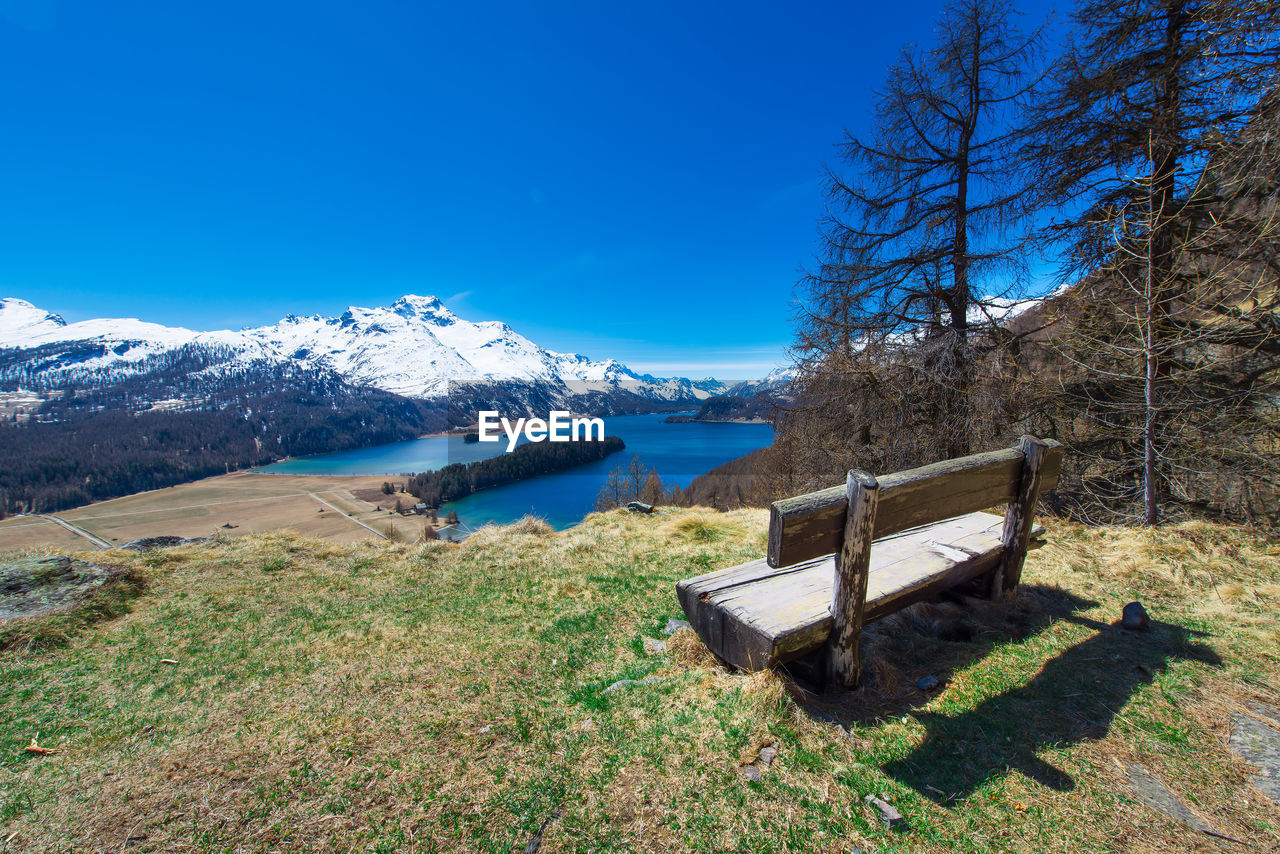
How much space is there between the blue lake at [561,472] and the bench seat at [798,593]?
31798 millimetres

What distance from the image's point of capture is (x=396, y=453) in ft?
539

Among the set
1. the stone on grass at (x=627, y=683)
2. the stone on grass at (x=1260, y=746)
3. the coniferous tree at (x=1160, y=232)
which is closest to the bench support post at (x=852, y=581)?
the stone on grass at (x=627, y=683)

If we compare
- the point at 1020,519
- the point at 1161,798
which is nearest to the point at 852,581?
the point at 1161,798

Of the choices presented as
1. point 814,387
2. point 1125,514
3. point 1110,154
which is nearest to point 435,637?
point 814,387

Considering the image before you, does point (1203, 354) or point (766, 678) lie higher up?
point (1203, 354)

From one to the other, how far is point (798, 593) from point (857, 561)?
78cm

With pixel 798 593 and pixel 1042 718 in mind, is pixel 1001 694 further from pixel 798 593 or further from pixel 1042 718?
pixel 798 593

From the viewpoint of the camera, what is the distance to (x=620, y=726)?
3324 millimetres

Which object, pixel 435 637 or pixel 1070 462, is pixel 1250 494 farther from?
pixel 435 637

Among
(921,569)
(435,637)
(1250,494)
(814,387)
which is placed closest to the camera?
(921,569)

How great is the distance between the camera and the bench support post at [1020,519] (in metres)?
4.46

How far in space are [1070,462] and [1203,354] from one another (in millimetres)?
2317

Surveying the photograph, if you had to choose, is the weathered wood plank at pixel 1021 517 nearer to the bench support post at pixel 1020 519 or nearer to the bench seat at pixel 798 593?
the bench support post at pixel 1020 519

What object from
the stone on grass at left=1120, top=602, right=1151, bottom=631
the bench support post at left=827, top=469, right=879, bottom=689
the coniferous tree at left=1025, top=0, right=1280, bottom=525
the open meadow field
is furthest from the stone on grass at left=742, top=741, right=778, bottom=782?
the open meadow field
